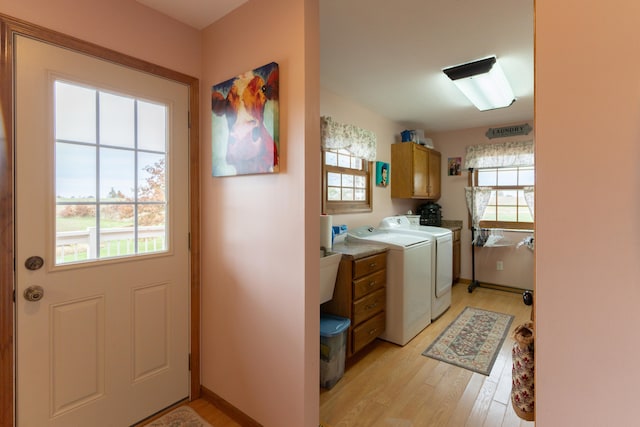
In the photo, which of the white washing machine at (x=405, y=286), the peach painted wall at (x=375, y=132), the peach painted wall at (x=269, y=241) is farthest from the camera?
the peach painted wall at (x=375, y=132)

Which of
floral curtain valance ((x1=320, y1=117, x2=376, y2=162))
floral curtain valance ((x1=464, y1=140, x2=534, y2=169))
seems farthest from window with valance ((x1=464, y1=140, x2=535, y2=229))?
floral curtain valance ((x1=320, y1=117, x2=376, y2=162))

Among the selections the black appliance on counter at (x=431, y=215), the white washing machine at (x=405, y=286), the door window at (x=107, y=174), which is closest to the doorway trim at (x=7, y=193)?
the door window at (x=107, y=174)

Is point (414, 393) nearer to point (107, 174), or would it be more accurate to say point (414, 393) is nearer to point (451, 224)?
point (107, 174)

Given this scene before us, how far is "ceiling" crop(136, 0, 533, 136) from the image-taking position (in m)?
1.73

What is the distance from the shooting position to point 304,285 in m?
1.46

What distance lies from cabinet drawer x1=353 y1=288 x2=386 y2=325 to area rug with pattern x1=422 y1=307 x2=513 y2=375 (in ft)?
1.81

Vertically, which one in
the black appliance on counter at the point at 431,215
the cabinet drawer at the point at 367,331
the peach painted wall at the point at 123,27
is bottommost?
the cabinet drawer at the point at 367,331

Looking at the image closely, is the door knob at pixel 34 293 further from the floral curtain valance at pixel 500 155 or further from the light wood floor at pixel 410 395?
the floral curtain valance at pixel 500 155

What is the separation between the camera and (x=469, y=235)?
469 cm

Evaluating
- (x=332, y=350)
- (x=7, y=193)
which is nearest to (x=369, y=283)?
(x=332, y=350)

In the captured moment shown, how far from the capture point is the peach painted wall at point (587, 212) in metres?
0.80

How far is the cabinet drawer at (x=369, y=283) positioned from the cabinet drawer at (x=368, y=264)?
0.04 metres

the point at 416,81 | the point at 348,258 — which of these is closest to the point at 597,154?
the point at 348,258

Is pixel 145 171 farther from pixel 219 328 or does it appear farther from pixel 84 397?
pixel 84 397
